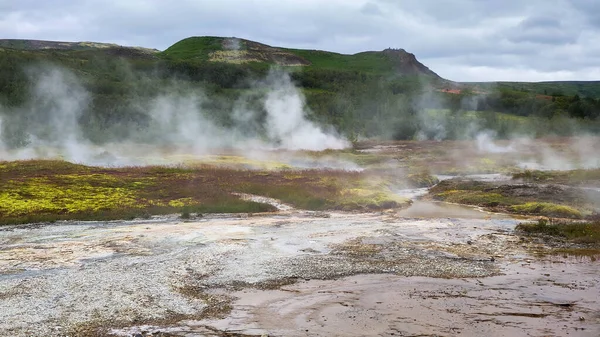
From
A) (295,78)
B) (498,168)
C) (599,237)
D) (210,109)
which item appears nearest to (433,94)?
(295,78)

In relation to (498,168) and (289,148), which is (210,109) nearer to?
(289,148)

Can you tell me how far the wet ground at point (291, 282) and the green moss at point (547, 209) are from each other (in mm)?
6531

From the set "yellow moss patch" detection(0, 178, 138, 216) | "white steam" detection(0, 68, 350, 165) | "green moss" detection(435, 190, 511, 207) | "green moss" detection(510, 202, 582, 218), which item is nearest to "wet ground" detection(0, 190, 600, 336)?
"yellow moss patch" detection(0, 178, 138, 216)

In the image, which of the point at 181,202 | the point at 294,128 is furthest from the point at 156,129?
the point at 181,202

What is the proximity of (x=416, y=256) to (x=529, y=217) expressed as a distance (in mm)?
14651

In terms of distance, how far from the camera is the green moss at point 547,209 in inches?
1425

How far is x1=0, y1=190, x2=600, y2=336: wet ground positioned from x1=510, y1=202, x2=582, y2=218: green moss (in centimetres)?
653

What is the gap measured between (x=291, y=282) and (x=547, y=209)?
2356cm

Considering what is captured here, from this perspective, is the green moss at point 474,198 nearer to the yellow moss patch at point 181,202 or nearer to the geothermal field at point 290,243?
the geothermal field at point 290,243

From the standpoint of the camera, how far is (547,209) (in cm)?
3772

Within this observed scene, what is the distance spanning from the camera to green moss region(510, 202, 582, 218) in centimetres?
3621

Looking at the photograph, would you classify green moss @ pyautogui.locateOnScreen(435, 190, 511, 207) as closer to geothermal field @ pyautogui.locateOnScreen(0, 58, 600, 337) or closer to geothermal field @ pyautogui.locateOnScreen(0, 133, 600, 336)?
geothermal field @ pyautogui.locateOnScreen(0, 133, 600, 336)

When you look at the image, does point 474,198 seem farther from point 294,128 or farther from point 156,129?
point 156,129

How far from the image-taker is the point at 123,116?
93062 mm
